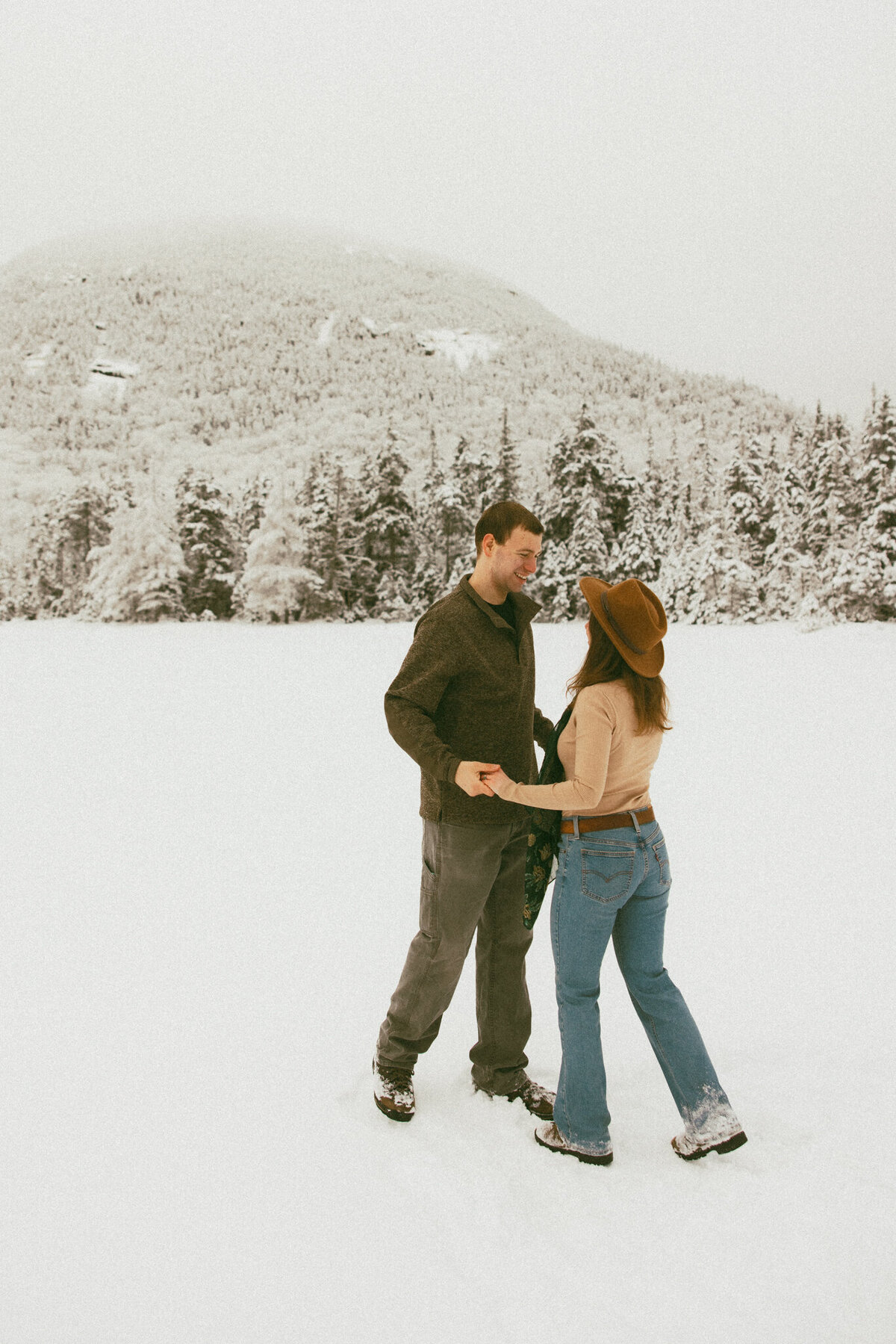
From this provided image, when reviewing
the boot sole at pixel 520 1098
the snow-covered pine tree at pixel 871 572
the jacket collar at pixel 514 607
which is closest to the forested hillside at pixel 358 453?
the snow-covered pine tree at pixel 871 572

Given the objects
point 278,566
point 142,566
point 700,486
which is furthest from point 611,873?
point 700,486

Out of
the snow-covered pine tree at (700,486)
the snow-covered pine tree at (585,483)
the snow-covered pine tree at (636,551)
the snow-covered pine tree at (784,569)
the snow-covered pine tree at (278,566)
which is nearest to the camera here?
the snow-covered pine tree at (784,569)

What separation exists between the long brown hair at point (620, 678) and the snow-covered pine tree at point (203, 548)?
2810cm

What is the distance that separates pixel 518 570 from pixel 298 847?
13.4 feet

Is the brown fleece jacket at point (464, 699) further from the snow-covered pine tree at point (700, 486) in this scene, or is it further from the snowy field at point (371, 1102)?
the snow-covered pine tree at point (700, 486)

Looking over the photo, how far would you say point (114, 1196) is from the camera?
7.90 ft

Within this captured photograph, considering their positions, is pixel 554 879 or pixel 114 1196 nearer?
pixel 114 1196

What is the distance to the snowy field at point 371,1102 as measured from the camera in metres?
2.08

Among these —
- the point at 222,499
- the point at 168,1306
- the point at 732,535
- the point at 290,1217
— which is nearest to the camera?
the point at 168,1306

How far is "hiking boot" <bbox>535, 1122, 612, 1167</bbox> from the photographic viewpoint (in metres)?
2.62

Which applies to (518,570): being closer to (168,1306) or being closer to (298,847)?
(168,1306)

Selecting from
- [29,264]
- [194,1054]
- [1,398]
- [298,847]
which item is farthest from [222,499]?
[29,264]

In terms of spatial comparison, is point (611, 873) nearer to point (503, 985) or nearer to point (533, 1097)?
point (503, 985)

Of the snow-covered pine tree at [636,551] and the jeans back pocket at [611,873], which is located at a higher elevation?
the snow-covered pine tree at [636,551]
